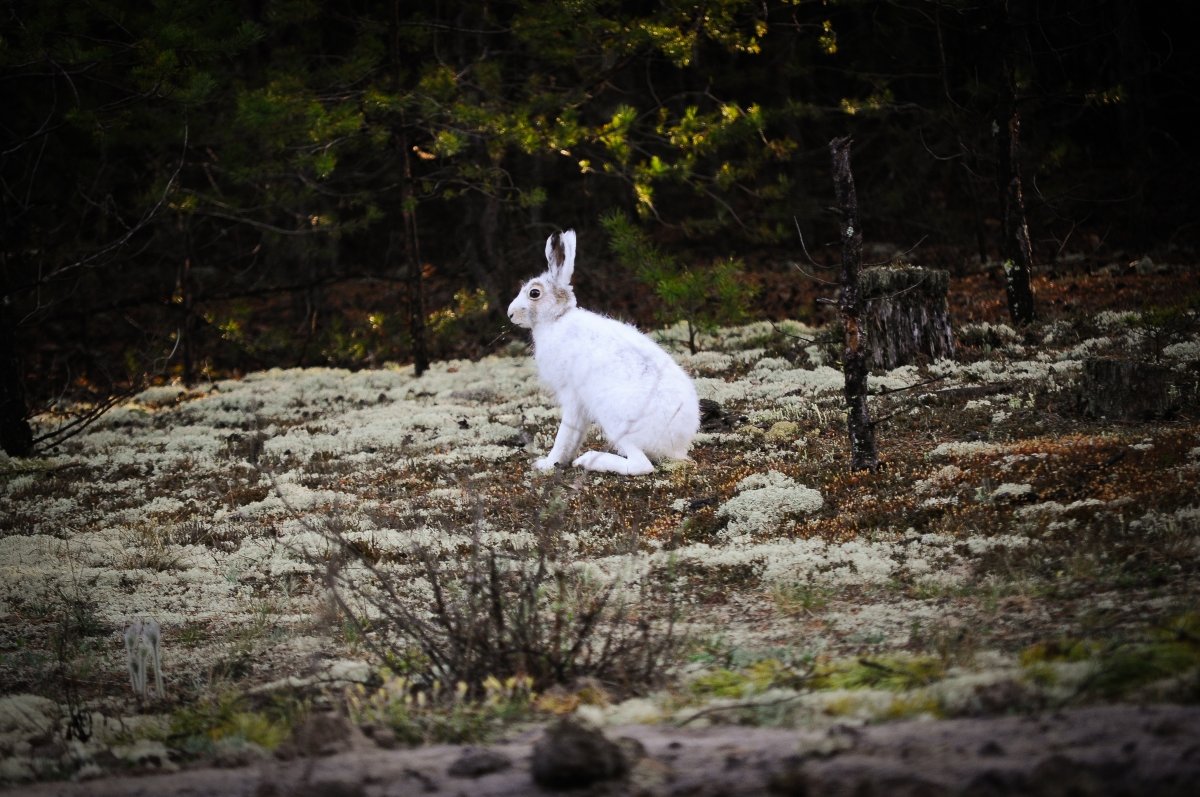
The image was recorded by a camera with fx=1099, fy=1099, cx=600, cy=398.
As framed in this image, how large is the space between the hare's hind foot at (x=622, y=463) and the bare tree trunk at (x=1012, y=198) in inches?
313

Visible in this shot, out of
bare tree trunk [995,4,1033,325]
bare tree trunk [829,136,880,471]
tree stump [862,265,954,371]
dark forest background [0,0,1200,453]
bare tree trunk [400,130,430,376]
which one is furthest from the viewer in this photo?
bare tree trunk [400,130,430,376]

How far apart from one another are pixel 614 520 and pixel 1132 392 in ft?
16.0

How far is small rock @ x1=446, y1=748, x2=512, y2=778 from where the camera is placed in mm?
4031

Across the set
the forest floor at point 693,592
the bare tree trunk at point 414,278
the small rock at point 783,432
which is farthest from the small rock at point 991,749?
the bare tree trunk at point 414,278

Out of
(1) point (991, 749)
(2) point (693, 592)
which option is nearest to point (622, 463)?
(2) point (693, 592)

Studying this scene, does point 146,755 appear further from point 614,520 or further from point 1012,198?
point 1012,198

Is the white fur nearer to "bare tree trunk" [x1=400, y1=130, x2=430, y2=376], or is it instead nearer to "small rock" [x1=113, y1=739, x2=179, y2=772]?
"small rock" [x1=113, y1=739, x2=179, y2=772]

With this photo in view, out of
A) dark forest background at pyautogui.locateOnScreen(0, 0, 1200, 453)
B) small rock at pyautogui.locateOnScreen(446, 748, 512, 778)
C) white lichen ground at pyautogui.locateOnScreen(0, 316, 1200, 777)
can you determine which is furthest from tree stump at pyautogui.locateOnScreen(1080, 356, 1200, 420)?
small rock at pyautogui.locateOnScreen(446, 748, 512, 778)

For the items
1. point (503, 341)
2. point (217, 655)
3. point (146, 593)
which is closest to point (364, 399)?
point (503, 341)

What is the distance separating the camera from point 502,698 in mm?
5168

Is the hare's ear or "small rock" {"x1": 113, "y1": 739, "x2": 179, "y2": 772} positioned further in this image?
the hare's ear

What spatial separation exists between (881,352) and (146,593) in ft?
30.4

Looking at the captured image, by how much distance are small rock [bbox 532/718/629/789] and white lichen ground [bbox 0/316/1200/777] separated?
106 cm

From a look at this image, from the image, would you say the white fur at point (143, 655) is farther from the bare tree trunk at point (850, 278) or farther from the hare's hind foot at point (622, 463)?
the bare tree trunk at point (850, 278)
